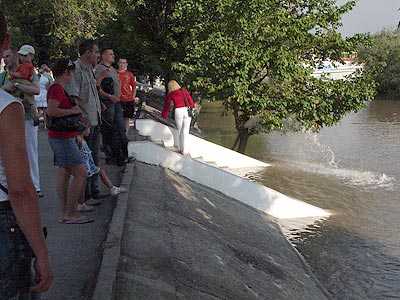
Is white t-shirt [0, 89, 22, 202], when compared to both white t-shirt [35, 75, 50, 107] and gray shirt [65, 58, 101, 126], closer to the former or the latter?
gray shirt [65, 58, 101, 126]

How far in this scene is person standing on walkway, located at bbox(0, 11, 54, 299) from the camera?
7.40ft

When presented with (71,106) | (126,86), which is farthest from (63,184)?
(126,86)

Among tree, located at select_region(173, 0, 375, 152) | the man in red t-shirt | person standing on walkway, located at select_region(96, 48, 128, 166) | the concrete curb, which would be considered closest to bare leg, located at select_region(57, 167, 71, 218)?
the concrete curb

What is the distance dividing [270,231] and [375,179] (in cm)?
670

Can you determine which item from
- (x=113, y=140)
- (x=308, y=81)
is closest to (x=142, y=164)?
(x=113, y=140)

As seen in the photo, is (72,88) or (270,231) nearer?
(72,88)

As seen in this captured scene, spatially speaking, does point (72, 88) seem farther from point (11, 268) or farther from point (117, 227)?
point (11, 268)

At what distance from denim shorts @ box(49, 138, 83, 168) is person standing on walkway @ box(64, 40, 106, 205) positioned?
0.92 m

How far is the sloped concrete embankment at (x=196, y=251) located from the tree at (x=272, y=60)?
18.7ft

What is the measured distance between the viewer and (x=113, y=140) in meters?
9.20

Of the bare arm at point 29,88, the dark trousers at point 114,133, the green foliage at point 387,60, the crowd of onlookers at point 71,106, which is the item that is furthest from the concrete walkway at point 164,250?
the green foliage at point 387,60

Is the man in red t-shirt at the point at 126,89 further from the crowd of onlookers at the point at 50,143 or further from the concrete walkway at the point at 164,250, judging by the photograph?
the concrete walkway at the point at 164,250

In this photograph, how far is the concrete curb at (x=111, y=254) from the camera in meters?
4.20

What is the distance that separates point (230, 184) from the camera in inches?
462
